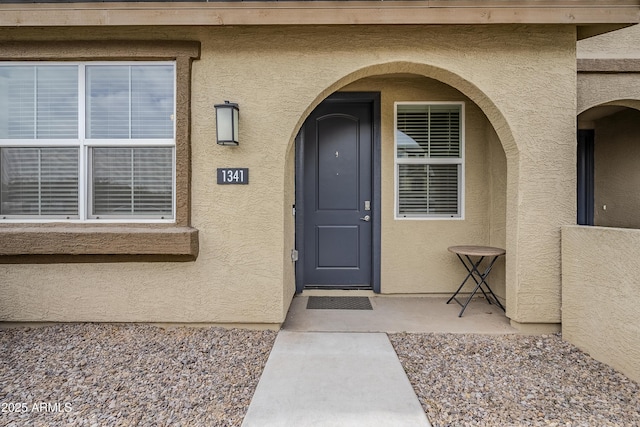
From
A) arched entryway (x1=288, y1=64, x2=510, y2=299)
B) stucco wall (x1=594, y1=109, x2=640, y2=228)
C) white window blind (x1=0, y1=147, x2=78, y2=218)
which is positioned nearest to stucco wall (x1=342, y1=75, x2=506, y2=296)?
arched entryway (x1=288, y1=64, x2=510, y2=299)

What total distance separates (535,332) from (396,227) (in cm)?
190

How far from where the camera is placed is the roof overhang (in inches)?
123

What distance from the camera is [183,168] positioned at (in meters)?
3.35

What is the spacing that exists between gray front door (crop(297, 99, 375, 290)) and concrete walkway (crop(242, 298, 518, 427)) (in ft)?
1.93

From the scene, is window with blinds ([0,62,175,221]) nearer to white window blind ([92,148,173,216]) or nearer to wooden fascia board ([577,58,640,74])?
white window blind ([92,148,173,216])

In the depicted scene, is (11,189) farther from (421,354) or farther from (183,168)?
(421,354)

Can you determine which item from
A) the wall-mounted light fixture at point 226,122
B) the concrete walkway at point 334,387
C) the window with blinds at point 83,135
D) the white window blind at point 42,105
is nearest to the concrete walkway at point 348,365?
the concrete walkway at point 334,387

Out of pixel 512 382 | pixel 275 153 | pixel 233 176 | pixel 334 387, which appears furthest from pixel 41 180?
pixel 512 382

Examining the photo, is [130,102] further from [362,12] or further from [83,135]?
[362,12]

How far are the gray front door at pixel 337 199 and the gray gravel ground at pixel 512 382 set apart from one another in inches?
60.9

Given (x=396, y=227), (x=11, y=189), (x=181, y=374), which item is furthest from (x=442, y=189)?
(x=11, y=189)

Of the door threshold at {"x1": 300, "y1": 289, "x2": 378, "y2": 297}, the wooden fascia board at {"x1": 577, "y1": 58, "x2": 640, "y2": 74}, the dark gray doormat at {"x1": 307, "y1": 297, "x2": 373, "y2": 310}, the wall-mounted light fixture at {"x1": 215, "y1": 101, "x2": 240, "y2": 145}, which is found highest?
the wooden fascia board at {"x1": 577, "y1": 58, "x2": 640, "y2": 74}

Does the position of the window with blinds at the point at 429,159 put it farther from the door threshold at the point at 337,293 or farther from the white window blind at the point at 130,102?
the white window blind at the point at 130,102

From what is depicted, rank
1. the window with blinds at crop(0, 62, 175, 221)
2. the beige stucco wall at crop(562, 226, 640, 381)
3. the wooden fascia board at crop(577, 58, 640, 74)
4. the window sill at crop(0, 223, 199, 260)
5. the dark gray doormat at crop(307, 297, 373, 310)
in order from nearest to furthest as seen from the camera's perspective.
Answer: the beige stucco wall at crop(562, 226, 640, 381)
the window sill at crop(0, 223, 199, 260)
the window with blinds at crop(0, 62, 175, 221)
the wooden fascia board at crop(577, 58, 640, 74)
the dark gray doormat at crop(307, 297, 373, 310)
